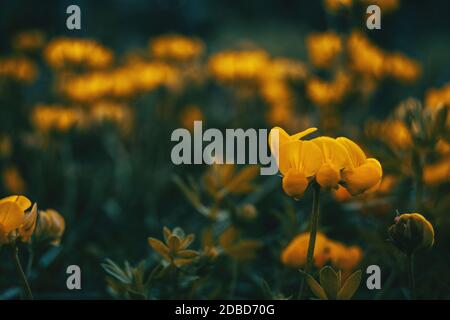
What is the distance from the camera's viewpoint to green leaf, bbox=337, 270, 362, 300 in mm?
708

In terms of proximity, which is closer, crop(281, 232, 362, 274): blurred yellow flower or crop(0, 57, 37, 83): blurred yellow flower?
crop(281, 232, 362, 274): blurred yellow flower

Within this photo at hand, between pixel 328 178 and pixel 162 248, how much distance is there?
23cm

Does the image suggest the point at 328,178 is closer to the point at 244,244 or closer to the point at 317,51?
the point at 244,244

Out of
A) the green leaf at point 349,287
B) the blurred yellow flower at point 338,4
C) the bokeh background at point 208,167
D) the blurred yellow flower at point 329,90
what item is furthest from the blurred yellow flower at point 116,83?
the green leaf at point 349,287

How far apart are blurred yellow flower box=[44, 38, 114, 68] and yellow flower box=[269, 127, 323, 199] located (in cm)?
104

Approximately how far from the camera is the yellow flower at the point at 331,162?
2.13ft

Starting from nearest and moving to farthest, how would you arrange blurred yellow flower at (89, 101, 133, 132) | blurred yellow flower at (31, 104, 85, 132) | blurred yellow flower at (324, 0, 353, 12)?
blurred yellow flower at (324, 0, 353, 12) < blurred yellow flower at (31, 104, 85, 132) < blurred yellow flower at (89, 101, 133, 132)

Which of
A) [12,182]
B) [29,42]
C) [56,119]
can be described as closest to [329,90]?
[56,119]

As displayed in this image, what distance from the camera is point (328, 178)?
0.65 m

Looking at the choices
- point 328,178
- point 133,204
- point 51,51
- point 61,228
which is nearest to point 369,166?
point 328,178

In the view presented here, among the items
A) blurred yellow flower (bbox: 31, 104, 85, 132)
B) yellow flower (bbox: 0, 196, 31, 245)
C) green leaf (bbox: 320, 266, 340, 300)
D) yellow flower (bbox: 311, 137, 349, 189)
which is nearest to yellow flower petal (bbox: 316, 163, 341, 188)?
yellow flower (bbox: 311, 137, 349, 189)

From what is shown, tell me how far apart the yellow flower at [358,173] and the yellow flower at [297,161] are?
4 cm

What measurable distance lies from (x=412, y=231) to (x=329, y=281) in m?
0.11

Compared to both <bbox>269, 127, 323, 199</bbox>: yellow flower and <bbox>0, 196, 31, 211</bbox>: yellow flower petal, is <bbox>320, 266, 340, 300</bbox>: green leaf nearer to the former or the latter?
<bbox>269, 127, 323, 199</bbox>: yellow flower
